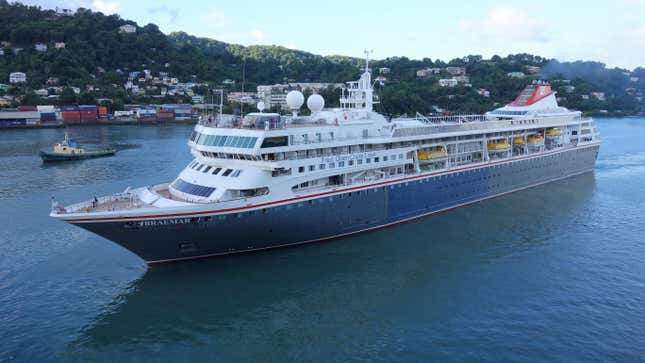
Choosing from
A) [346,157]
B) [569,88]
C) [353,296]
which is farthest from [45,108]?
[569,88]

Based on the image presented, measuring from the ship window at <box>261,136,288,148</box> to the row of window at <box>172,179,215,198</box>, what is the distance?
289cm

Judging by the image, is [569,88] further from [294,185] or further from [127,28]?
[127,28]

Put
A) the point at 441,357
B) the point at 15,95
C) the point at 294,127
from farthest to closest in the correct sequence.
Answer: the point at 15,95 → the point at 294,127 → the point at 441,357

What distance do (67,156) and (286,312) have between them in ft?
130

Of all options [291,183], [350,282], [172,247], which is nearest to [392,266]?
[350,282]

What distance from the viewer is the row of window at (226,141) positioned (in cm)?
1959

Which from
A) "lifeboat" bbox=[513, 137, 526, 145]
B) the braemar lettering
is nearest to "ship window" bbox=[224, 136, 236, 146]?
the braemar lettering

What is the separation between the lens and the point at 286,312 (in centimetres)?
1614

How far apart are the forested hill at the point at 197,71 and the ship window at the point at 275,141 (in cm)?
5676

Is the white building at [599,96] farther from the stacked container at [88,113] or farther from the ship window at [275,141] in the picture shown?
the ship window at [275,141]

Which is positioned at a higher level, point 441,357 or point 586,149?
point 586,149

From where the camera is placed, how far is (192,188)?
65.3 ft

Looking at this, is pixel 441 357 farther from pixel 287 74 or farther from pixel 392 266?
pixel 287 74

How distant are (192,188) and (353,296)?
824cm
